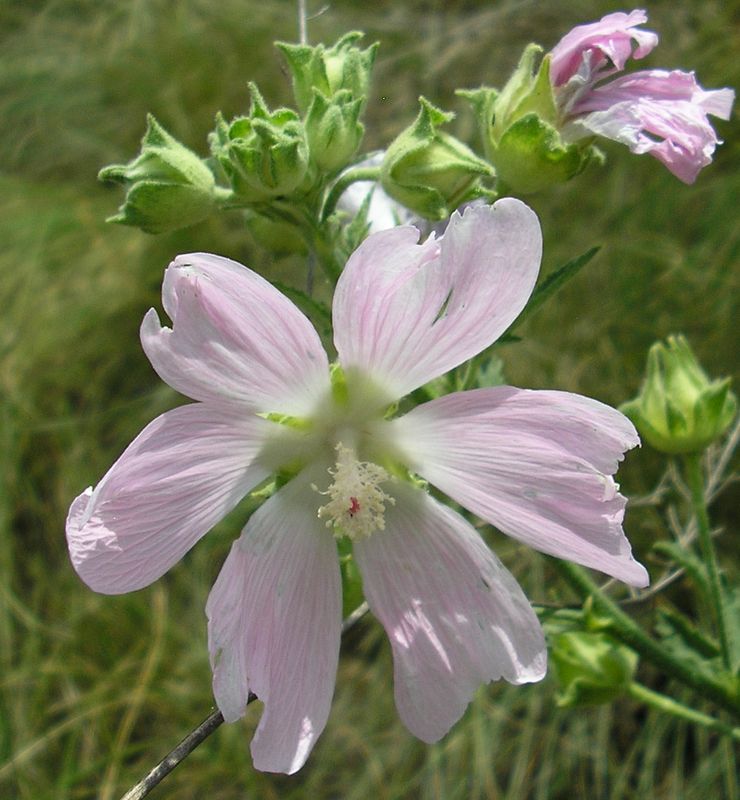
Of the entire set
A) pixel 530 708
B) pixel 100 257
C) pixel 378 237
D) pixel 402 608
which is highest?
pixel 378 237

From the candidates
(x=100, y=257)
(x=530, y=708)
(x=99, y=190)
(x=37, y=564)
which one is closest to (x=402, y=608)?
(x=530, y=708)

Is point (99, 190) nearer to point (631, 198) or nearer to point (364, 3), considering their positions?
point (364, 3)

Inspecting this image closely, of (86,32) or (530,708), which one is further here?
(86,32)

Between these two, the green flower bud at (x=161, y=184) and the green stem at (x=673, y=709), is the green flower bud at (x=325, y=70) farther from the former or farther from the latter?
the green stem at (x=673, y=709)

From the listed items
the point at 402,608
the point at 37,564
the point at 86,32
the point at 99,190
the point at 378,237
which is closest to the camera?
the point at 378,237

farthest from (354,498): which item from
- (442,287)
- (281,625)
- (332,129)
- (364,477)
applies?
(332,129)

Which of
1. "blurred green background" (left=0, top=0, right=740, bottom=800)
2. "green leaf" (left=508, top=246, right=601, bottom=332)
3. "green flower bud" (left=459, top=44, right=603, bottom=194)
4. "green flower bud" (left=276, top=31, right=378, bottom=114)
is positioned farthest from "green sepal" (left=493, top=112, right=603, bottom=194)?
"blurred green background" (left=0, top=0, right=740, bottom=800)

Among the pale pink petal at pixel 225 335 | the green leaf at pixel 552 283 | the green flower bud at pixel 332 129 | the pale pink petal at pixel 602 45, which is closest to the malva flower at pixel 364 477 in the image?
the pale pink petal at pixel 225 335

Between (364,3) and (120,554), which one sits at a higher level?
(120,554)
